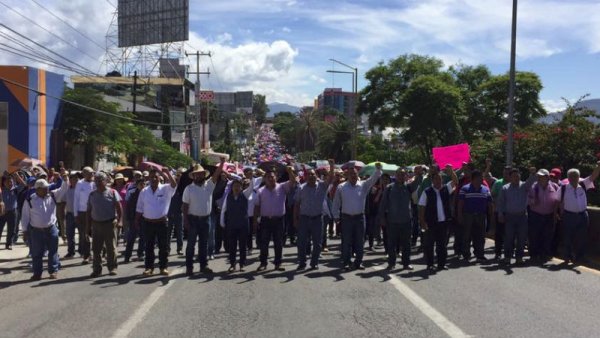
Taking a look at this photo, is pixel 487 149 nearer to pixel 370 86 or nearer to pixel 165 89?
pixel 370 86

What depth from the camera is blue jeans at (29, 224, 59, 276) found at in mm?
9688

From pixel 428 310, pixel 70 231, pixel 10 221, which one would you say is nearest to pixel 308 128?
pixel 10 221

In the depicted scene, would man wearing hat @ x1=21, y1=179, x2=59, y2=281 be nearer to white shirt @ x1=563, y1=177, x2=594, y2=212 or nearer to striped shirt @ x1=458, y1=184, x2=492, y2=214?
striped shirt @ x1=458, y1=184, x2=492, y2=214

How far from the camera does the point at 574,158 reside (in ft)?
59.8

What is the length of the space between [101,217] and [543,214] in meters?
8.00

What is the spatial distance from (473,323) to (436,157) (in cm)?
932

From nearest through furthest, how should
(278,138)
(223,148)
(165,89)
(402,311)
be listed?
(402,311) < (165,89) < (223,148) < (278,138)

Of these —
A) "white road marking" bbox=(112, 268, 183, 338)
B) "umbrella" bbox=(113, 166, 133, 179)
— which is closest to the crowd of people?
"white road marking" bbox=(112, 268, 183, 338)

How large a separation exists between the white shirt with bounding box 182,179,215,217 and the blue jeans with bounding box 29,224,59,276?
2300mm

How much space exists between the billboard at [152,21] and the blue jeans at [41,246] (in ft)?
163

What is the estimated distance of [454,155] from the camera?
1521 cm

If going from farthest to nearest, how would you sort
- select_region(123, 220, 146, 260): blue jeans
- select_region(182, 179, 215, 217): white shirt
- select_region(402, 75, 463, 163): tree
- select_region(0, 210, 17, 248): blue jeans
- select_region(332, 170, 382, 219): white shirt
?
select_region(402, 75, 463, 163): tree < select_region(0, 210, 17, 248): blue jeans < select_region(123, 220, 146, 260): blue jeans < select_region(332, 170, 382, 219): white shirt < select_region(182, 179, 215, 217): white shirt

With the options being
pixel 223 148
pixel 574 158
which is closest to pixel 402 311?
pixel 574 158

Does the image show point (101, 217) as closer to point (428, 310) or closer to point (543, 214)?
point (428, 310)
